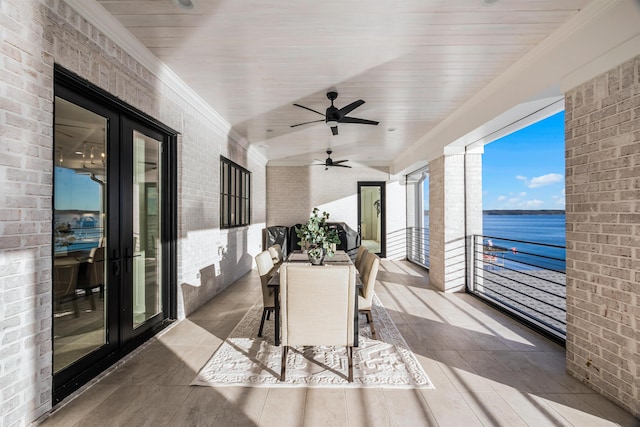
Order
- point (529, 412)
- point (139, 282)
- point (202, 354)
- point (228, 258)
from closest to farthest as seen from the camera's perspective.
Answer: point (529, 412) < point (202, 354) < point (139, 282) < point (228, 258)

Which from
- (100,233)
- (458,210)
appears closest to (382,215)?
(458,210)

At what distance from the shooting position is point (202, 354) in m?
2.66

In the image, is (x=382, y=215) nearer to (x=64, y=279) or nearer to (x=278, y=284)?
(x=278, y=284)

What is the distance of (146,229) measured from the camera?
Answer: 10.0 feet

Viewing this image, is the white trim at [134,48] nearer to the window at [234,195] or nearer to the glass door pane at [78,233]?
the glass door pane at [78,233]

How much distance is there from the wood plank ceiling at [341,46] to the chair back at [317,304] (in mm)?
1807

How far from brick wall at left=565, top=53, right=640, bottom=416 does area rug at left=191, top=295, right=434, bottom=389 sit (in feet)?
3.79

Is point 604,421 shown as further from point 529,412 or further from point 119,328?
point 119,328

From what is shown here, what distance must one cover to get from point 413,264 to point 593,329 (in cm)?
531

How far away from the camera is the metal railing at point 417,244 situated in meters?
7.51

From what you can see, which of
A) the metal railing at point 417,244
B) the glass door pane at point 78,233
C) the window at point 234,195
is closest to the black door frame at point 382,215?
the metal railing at point 417,244

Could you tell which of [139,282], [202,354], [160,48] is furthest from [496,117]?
[139,282]

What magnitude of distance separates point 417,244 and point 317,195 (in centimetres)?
290

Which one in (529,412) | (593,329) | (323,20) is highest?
(323,20)
